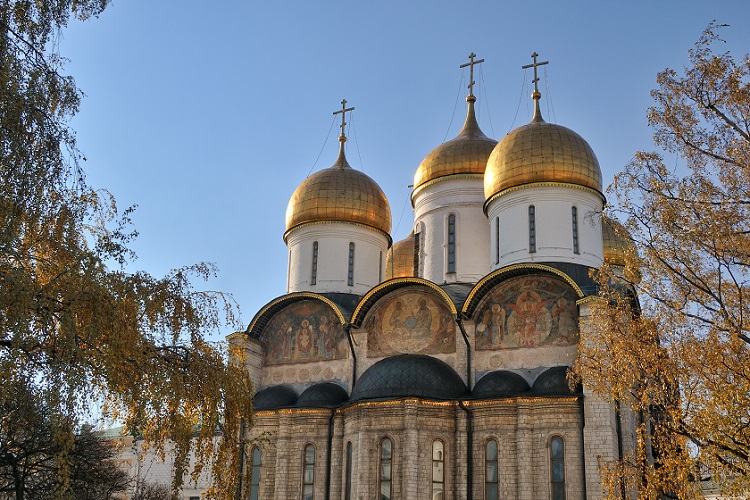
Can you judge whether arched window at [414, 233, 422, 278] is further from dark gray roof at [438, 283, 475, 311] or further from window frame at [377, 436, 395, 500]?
window frame at [377, 436, 395, 500]

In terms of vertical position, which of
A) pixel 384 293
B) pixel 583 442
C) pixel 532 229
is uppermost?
pixel 532 229

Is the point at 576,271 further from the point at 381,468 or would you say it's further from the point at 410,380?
the point at 381,468

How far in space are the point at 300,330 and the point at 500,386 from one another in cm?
473

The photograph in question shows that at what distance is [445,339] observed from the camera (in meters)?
14.7

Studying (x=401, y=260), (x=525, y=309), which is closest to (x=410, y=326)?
(x=525, y=309)

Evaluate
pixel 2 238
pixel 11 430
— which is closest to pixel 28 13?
pixel 2 238

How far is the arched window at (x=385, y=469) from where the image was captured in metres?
13.0

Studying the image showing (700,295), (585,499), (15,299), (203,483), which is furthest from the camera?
(203,483)

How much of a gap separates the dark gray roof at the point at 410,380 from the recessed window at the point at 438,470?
2.77ft

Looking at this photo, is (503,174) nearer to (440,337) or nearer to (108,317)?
(440,337)

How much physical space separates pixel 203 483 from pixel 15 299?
16.2m

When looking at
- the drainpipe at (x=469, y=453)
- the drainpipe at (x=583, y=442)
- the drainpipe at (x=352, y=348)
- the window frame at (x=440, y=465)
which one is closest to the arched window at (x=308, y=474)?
the drainpipe at (x=352, y=348)

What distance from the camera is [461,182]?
18.1 m

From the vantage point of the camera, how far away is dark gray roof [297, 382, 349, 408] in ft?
47.9
